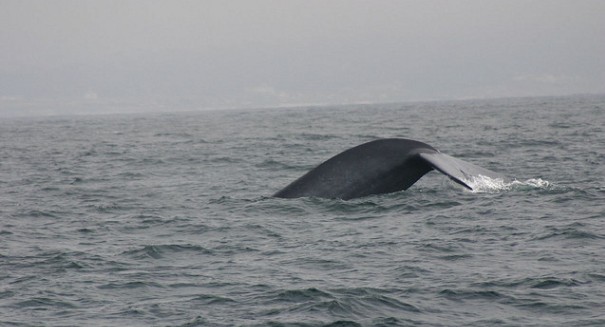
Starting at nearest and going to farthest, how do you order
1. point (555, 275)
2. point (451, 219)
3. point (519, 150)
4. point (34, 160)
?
point (555, 275), point (451, 219), point (519, 150), point (34, 160)

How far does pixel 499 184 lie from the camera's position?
14422 millimetres

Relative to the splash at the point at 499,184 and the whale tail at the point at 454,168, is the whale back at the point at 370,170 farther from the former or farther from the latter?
the splash at the point at 499,184

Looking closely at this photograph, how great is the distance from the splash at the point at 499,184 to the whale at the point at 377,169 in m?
0.08

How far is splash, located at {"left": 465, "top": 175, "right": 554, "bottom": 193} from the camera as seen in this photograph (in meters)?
12.6

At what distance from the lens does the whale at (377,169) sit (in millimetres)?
12344

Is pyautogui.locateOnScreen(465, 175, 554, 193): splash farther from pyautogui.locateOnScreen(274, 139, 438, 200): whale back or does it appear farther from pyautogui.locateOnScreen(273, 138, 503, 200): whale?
pyautogui.locateOnScreen(274, 139, 438, 200): whale back

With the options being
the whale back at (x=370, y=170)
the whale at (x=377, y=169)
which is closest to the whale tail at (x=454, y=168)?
the whale at (x=377, y=169)

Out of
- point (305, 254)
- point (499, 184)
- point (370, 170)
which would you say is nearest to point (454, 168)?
point (370, 170)

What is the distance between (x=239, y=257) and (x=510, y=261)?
339 centimetres

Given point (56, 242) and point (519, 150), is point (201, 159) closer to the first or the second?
point (519, 150)

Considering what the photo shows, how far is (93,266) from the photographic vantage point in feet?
36.7

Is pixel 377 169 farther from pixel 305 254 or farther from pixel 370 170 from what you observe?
pixel 305 254

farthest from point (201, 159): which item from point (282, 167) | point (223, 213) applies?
point (223, 213)

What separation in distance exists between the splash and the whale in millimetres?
76
